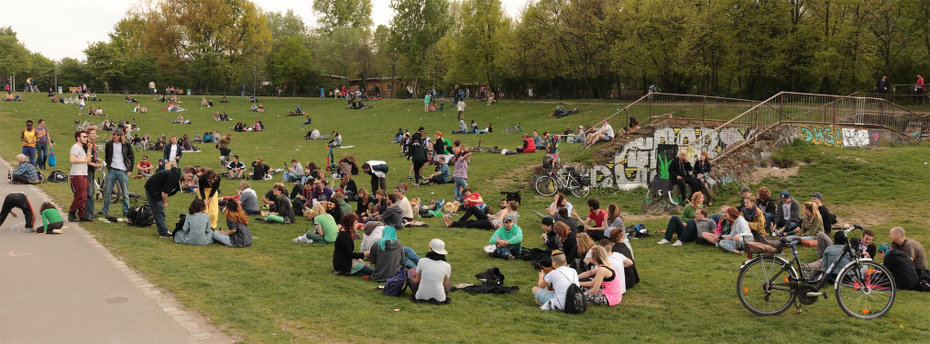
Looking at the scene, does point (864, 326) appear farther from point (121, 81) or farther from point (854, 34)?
point (121, 81)

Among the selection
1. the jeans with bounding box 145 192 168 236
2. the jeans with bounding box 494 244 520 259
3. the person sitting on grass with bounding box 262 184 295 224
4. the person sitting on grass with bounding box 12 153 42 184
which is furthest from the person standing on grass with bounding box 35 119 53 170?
the jeans with bounding box 494 244 520 259

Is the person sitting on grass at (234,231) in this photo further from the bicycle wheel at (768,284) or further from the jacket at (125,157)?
the bicycle wheel at (768,284)

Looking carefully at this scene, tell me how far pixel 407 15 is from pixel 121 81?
37600 millimetres

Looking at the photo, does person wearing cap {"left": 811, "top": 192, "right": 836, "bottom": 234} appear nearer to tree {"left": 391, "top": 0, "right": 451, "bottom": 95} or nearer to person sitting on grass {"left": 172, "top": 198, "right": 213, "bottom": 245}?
person sitting on grass {"left": 172, "top": 198, "right": 213, "bottom": 245}

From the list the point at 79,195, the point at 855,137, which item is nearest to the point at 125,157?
the point at 79,195

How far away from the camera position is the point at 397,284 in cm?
1033

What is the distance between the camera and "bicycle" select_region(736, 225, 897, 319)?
8.79 m

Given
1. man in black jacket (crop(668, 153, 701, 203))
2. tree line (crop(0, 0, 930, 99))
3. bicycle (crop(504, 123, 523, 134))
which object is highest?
tree line (crop(0, 0, 930, 99))

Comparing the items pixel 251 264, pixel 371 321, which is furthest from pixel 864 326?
pixel 251 264

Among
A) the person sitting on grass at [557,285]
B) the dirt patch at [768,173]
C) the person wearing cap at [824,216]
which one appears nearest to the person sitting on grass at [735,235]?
the person wearing cap at [824,216]

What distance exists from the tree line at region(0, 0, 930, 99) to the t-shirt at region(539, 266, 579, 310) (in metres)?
30.8

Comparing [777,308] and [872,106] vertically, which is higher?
Result: [872,106]

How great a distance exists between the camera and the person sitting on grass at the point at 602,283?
394 inches

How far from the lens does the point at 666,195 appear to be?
63.9 feet
